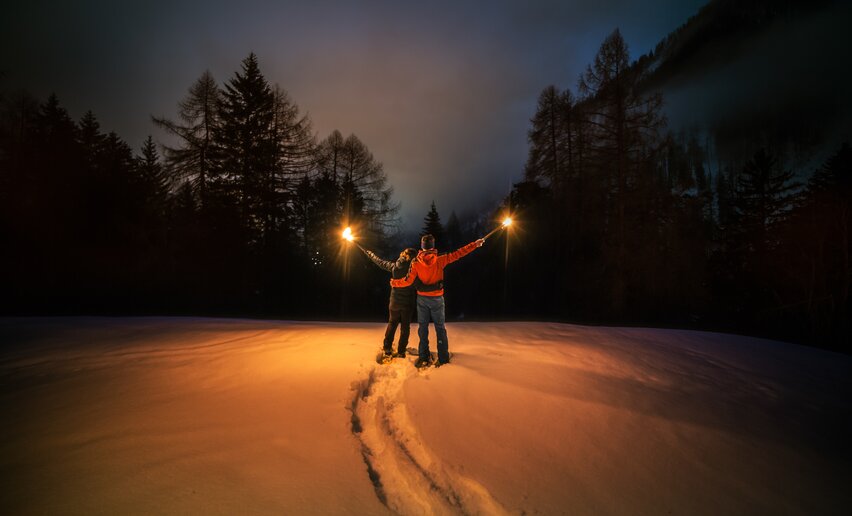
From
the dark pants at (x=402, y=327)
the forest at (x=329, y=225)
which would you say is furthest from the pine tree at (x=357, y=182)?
the dark pants at (x=402, y=327)

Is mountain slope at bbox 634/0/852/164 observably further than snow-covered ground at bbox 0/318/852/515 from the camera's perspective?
Yes

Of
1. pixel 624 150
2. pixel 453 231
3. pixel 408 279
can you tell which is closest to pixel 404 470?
pixel 408 279

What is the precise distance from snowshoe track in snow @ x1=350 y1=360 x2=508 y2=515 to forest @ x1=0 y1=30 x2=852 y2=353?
15435 mm

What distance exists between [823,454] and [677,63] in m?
114

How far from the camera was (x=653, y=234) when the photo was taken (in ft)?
52.7

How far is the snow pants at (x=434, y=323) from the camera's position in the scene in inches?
211

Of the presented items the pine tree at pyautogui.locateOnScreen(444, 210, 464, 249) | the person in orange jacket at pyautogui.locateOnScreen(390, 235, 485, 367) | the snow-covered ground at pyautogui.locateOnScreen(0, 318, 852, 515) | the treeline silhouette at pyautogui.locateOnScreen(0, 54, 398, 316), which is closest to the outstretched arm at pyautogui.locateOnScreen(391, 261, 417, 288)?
the person in orange jacket at pyautogui.locateOnScreen(390, 235, 485, 367)

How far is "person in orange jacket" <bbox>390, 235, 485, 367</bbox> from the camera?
17.7 feet

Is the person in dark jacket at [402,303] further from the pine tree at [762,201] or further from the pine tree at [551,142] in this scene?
the pine tree at [762,201]

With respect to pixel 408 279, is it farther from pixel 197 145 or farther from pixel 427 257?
pixel 197 145

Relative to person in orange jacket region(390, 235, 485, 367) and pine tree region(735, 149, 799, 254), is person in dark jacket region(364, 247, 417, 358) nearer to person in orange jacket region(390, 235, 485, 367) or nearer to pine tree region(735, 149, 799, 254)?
person in orange jacket region(390, 235, 485, 367)

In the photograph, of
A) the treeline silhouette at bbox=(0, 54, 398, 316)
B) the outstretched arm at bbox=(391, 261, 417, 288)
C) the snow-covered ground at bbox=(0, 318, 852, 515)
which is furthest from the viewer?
the treeline silhouette at bbox=(0, 54, 398, 316)

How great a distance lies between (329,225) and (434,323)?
16.9 metres

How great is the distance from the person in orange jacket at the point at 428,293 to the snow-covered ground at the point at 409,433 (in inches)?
15.0
